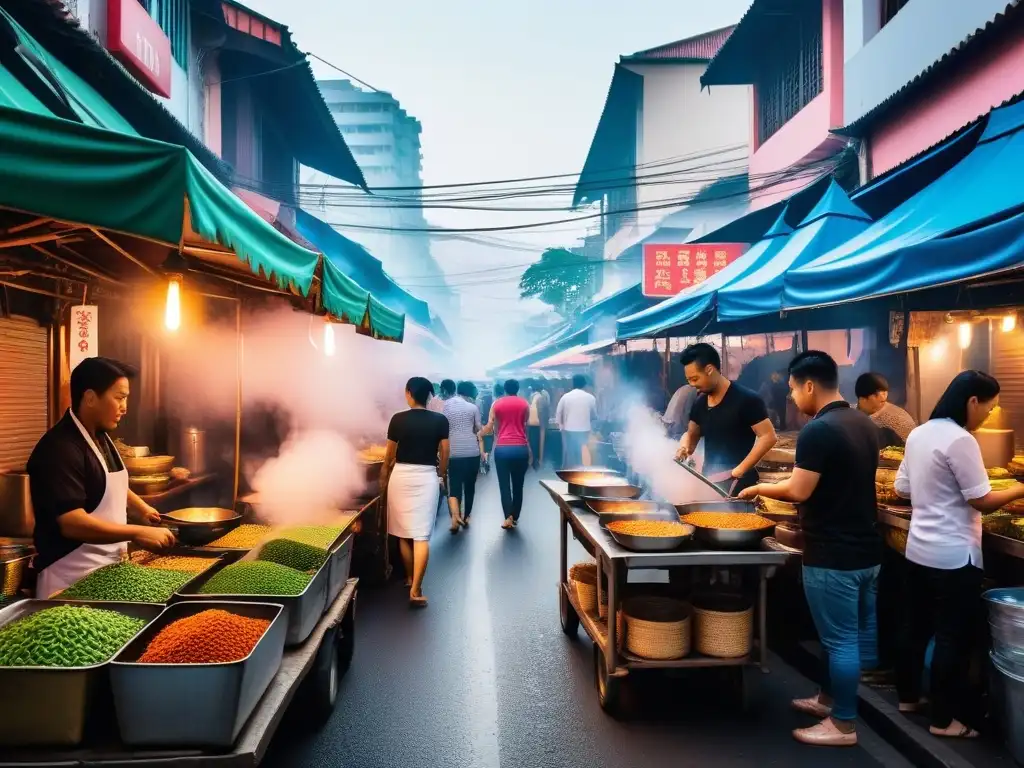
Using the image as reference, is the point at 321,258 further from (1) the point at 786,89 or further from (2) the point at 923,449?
(1) the point at 786,89

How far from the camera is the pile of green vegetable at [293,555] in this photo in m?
4.37

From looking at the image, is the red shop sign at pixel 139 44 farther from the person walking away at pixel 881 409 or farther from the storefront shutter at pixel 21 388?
the person walking away at pixel 881 409

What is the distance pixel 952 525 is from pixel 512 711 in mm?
2915

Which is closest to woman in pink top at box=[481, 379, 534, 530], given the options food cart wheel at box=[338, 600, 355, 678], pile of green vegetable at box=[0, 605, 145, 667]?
food cart wheel at box=[338, 600, 355, 678]

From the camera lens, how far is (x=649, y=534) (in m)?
4.32

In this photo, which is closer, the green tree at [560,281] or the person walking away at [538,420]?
the person walking away at [538,420]

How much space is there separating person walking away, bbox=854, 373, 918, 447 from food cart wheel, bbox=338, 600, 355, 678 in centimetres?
508

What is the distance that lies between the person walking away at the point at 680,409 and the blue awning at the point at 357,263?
7746mm

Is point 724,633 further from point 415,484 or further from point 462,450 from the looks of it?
point 462,450

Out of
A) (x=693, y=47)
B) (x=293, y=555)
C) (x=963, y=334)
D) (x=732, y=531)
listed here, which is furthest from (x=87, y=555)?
(x=693, y=47)

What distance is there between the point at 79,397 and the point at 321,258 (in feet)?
7.08

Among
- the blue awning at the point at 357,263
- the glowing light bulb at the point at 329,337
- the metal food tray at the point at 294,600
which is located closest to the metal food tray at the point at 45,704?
the metal food tray at the point at 294,600

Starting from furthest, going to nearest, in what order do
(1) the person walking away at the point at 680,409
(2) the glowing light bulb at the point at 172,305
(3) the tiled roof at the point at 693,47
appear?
(3) the tiled roof at the point at 693,47
(1) the person walking away at the point at 680,409
(2) the glowing light bulb at the point at 172,305

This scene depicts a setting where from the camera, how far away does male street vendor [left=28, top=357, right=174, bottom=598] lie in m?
3.50
